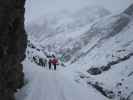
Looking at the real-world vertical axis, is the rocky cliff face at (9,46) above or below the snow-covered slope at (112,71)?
above

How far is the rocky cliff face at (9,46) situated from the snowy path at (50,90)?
1097 mm

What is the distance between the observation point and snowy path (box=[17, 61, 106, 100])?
1617cm

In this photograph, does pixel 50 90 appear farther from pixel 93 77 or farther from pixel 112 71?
pixel 112 71

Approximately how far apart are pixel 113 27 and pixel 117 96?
57.9 meters

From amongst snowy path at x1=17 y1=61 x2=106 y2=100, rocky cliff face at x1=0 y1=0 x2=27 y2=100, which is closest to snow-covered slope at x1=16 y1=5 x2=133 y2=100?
snowy path at x1=17 y1=61 x2=106 y2=100

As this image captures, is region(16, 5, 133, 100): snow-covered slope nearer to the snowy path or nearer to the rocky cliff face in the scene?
the snowy path

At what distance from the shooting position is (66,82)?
2055 centimetres

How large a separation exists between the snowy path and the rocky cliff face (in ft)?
3.60

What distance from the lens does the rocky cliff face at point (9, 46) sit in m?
11.4

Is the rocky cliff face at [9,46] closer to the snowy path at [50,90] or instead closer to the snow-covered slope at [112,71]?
the snowy path at [50,90]

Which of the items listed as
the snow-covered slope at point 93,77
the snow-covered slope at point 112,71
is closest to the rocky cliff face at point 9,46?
the snow-covered slope at point 93,77

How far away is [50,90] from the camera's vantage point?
692 inches

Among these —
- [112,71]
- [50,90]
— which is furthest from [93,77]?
[50,90]

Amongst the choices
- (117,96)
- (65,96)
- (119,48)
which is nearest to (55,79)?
Result: (65,96)
